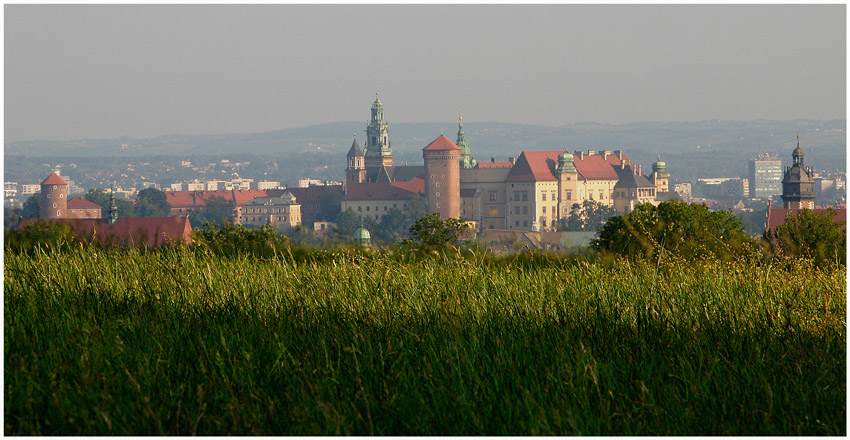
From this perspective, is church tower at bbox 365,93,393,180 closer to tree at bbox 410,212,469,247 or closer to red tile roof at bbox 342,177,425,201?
red tile roof at bbox 342,177,425,201

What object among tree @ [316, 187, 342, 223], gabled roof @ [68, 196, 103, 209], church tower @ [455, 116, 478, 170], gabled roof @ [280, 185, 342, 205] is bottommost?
tree @ [316, 187, 342, 223]

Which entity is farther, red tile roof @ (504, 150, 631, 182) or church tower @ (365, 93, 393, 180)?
church tower @ (365, 93, 393, 180)

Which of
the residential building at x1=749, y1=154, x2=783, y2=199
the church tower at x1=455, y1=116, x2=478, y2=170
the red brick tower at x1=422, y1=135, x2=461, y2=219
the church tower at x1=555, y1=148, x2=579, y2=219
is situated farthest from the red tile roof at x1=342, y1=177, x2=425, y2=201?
the residential building at x1=749, y1=154, x2=783, y2=199

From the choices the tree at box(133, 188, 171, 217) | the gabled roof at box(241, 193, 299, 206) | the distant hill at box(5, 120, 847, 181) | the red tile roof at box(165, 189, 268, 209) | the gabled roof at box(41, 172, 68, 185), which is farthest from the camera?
the gabled roof at box(241, 193, 299, 206)

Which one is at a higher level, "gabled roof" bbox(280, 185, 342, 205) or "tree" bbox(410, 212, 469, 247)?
"tree" bbox(410, 212, 469, 247)

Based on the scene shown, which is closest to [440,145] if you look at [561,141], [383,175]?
[383,175]

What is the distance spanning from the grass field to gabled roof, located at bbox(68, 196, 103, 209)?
35.8m

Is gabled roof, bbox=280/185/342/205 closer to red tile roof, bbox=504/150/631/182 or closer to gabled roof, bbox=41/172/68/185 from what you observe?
red tile roof, bbox=504/150/631/182

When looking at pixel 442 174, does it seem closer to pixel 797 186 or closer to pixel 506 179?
pixel 506 179

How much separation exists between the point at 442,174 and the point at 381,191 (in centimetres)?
1501

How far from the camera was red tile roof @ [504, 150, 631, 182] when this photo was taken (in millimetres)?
90625

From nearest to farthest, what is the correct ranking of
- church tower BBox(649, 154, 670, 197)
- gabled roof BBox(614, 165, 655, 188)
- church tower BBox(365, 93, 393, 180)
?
church tower BBox(649, 154, 670, 197)
gabled roof BBox(614, 165, 655, 188)
church tower BBox(365, 93, 393, 180)

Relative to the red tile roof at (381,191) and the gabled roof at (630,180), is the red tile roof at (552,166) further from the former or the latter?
the red tile roof at (381,191)

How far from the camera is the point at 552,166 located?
93.9m
